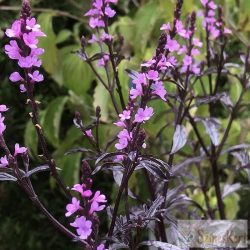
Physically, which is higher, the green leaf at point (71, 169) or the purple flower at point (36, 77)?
the purple flower at point (36, 77)

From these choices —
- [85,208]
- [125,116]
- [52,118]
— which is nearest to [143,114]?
[125,116]

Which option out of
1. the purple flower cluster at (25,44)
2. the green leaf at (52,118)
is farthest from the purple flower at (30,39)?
the green leaf at (52,118)

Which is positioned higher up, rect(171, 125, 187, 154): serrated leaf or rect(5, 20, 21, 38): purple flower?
rect(5, 20, 21, 38): purple flower

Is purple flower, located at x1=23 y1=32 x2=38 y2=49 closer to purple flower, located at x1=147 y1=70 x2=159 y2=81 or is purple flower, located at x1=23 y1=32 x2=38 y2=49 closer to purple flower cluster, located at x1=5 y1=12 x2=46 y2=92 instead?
purple flower cluster, located at x1=5 y1=12 x2=46 y2=92

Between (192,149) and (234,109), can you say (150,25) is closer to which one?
(192,149)

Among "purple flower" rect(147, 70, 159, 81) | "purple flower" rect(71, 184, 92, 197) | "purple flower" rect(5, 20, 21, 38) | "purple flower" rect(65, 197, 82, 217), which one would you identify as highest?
"purple flower" rect(5, 20, 21, 38)

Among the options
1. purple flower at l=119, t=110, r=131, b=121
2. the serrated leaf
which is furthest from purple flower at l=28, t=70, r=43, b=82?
the serrated leaf

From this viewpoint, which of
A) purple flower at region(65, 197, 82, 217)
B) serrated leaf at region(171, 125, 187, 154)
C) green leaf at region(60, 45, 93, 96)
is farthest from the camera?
A: green leaf at region(60, 45, 93, 96)

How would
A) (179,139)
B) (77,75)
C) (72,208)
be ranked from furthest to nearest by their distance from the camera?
1. (77,75)
2. (179,139)
3. (72,208)

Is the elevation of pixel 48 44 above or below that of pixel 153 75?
above

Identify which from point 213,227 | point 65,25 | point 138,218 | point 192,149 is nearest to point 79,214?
point 138,218

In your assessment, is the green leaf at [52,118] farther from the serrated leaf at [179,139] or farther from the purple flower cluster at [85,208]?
the purple flower cluster at [85,208]

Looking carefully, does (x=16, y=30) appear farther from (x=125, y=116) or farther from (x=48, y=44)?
(x=48, y=44)

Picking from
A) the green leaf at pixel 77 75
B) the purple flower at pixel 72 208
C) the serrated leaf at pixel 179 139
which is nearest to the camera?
the purple flower at pixel 72 208
